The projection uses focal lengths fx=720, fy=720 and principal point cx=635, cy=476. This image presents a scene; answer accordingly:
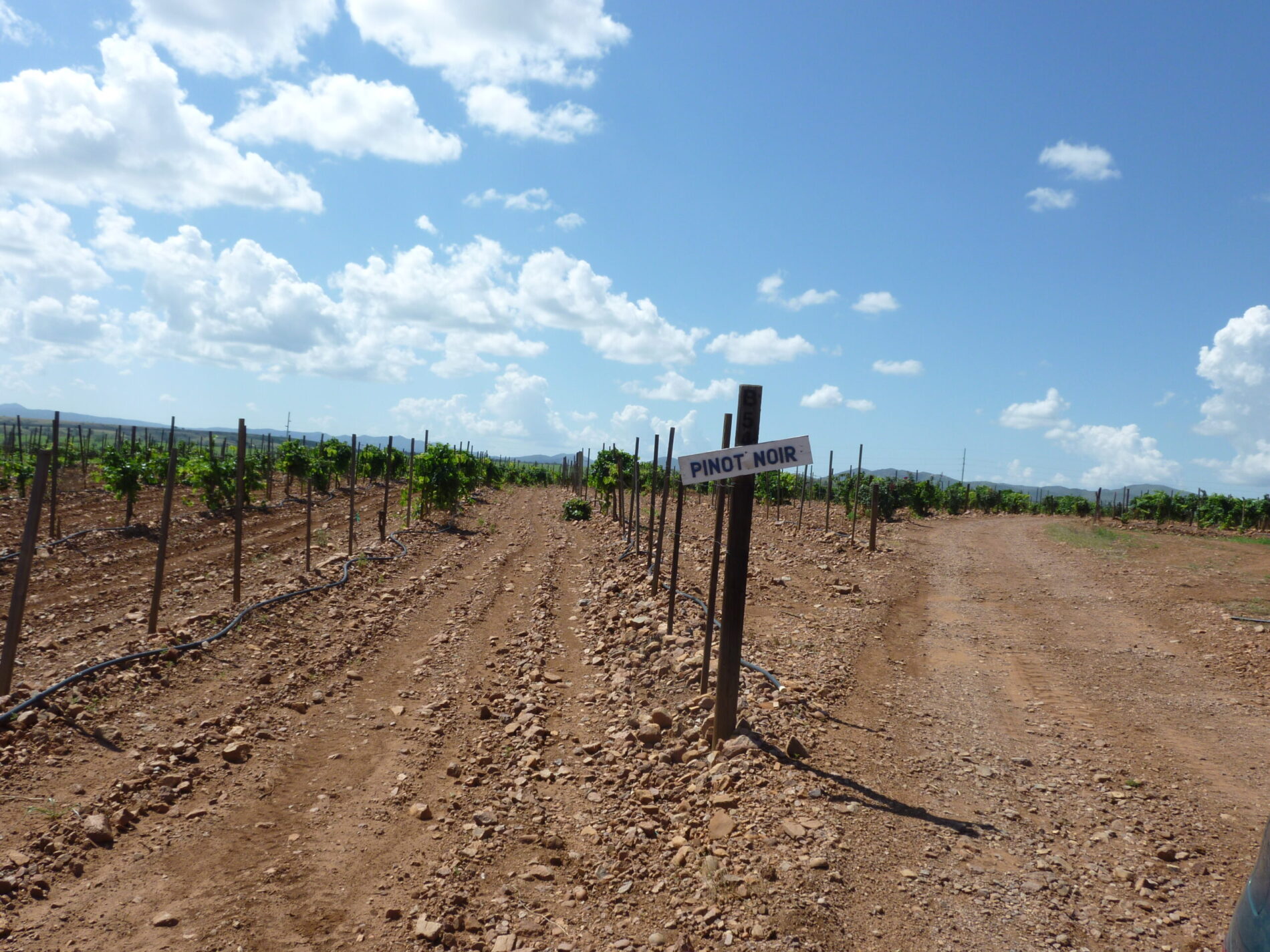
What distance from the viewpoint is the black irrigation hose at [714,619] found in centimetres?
717

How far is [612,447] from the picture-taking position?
28656 millimetres

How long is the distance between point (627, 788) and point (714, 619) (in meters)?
2.85

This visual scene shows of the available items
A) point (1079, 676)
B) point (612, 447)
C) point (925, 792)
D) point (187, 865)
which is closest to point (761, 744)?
point (925, 792)

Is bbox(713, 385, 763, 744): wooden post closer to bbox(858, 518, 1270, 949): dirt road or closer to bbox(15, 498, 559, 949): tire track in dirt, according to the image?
bbox(858, 518, 1270, 949): dirt road

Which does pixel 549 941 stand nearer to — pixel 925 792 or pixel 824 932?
pixel 824 932

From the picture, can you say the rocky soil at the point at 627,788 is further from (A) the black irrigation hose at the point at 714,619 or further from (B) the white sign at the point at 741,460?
A: (B) the white sign at the point at 741,460

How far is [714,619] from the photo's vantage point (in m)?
8.12

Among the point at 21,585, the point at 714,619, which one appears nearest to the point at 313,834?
the point at 21,585

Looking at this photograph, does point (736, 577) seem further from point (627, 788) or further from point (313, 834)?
point (313, 834)

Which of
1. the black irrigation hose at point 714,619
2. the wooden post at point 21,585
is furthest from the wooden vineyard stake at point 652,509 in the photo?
the wooden post at point 21,585

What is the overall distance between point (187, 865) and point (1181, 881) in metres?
5.96

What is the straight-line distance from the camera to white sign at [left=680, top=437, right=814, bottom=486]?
5.30 metres

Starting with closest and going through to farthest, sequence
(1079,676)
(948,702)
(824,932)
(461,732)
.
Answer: (824,932), (461,732), (948,702), (1079,676)

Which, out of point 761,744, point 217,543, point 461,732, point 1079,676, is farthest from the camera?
point 217,543
